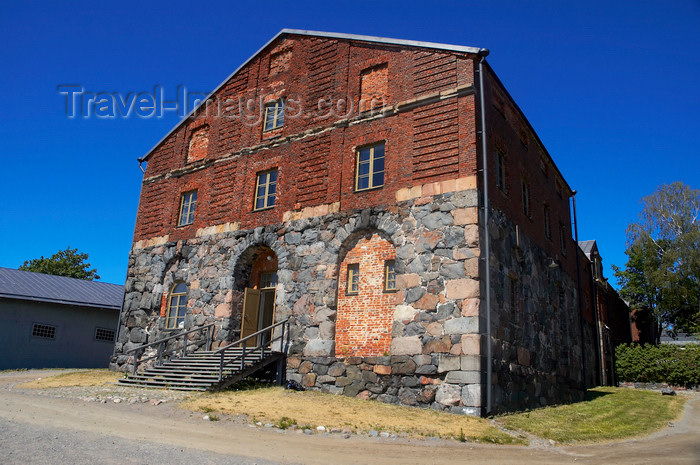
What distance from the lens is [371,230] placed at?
15000mm

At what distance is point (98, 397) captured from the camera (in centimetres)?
1209

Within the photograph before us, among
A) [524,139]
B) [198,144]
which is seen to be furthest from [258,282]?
[524,139]

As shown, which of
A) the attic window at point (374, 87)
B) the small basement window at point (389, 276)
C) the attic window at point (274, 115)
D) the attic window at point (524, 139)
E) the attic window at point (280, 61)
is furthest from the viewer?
the attic window at point (280, 61)

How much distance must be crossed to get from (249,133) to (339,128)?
4.39 metres

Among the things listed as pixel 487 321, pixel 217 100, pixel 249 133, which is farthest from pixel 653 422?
pixel 217 100

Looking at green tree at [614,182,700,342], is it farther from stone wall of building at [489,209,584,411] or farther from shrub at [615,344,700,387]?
stone wall of building at [489,209,584,411]

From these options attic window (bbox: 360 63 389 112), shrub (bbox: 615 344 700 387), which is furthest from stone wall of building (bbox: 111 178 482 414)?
shrub (bbox: 615 344 700 387)

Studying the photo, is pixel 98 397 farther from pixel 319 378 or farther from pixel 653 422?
pixel 653 422

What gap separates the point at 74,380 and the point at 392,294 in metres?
10.1

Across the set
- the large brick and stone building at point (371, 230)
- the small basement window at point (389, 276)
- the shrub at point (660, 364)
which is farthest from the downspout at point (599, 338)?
the small basement window at point (389, 276)

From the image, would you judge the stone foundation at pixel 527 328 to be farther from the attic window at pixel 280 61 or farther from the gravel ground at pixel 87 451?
the attic window at pixel 280 61

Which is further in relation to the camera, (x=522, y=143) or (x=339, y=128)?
(x=522, y=143)

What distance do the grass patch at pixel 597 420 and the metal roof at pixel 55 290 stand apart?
20.8 metres

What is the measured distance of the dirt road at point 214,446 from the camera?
6848 mm
